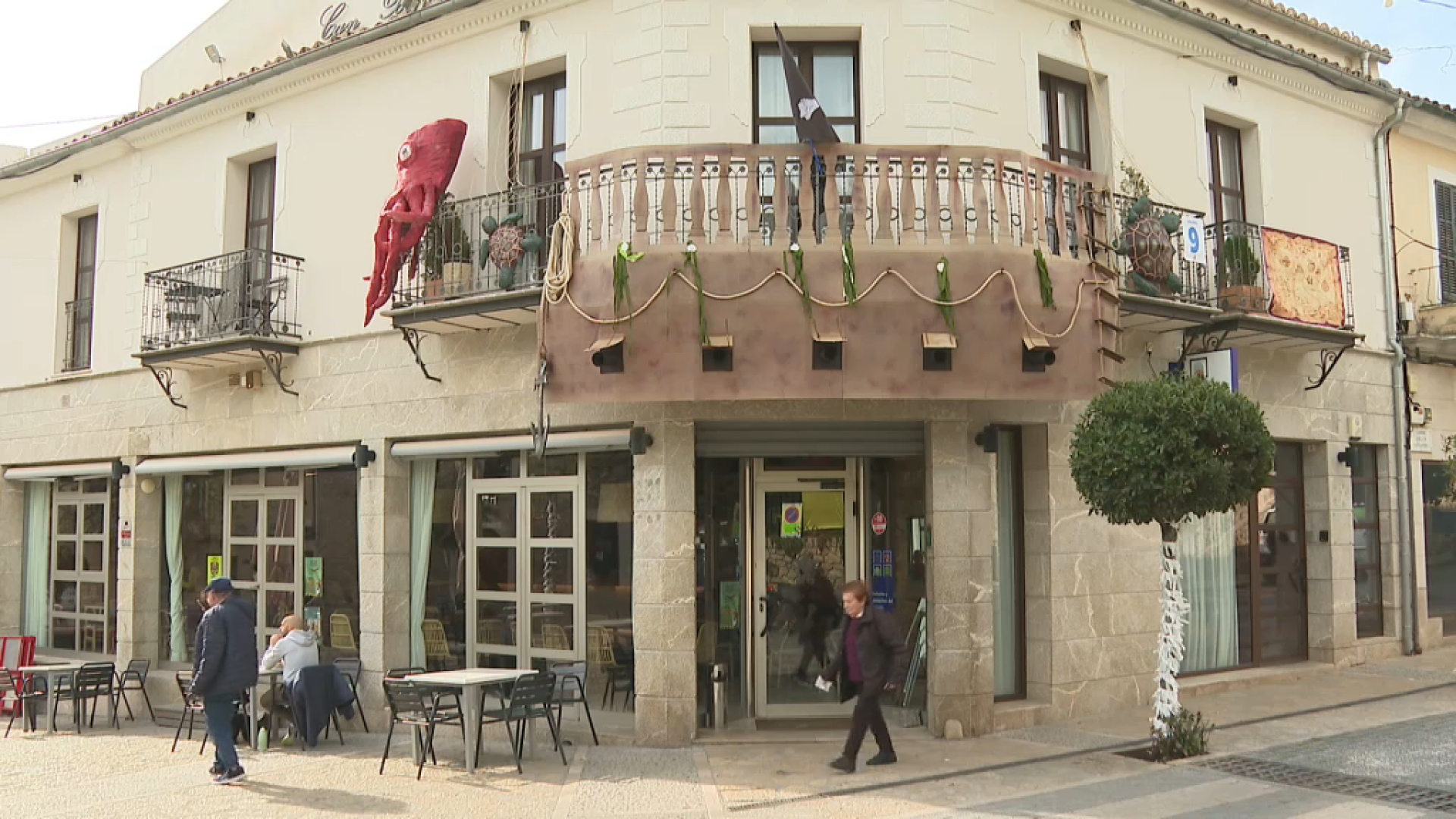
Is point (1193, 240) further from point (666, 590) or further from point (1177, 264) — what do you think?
point (666, 590)

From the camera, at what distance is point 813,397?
9.98 m

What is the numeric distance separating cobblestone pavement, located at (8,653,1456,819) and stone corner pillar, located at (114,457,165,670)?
3.36m

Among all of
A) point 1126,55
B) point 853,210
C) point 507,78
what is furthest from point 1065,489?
point 507,78

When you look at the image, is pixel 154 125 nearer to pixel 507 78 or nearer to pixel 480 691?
pixel 507 78

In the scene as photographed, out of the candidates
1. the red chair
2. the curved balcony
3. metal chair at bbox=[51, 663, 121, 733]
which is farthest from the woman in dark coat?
the red chair

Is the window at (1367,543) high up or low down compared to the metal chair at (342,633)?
up

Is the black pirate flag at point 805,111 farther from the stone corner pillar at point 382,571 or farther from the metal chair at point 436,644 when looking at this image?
the metal chair at point 436,644

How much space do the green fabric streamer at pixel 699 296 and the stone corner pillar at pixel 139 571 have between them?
9333mm

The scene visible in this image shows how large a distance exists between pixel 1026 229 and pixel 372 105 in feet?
24.6

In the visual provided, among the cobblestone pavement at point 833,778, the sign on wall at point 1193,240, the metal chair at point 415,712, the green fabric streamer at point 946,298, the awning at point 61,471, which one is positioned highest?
the sign on wall at point 1193,240

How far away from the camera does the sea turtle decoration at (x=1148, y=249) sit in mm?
11812

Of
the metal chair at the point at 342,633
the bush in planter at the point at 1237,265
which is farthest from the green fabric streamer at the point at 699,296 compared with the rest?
the bush in planter at the point at 1237,265

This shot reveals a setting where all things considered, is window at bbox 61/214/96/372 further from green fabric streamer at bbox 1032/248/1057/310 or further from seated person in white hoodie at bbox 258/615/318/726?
green fabric streamer at bbox 1032/248/1057/310

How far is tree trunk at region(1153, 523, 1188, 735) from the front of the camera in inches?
378
